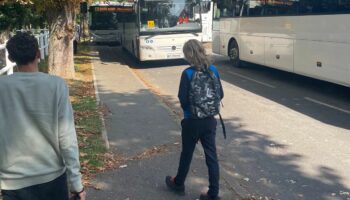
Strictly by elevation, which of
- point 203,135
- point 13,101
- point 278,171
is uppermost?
point 13,101

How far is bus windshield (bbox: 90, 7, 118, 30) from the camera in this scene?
33531 millimetres

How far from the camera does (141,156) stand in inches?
254

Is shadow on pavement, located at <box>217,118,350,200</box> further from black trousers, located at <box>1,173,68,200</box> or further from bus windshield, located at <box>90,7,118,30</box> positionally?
bus windshield, located at <box>90,7,118,30</box>

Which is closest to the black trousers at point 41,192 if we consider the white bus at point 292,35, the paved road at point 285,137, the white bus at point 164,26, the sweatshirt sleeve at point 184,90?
the sweatshirt sleeve at point 184,90

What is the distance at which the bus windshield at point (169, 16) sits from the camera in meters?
17.8

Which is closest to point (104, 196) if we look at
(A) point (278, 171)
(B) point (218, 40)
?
(A) point (278, 171)

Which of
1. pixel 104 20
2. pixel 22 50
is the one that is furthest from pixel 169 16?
pixel 104 20

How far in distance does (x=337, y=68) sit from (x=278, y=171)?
5.00m

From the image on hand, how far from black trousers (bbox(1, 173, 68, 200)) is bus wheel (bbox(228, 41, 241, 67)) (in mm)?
14355

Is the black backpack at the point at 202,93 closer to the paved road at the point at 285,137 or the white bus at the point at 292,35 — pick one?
the paved road at the point at 285,137

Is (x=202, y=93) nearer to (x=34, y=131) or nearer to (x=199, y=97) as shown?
(x=199, y=97)

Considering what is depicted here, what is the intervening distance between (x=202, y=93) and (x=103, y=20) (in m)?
30.1

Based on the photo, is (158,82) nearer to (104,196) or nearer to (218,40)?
(218,40)

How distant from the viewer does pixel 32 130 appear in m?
2.91
